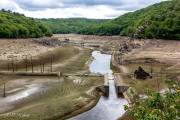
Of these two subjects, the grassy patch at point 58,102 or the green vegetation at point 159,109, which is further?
the grassy patch at point 58,102

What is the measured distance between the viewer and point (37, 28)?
189 metres

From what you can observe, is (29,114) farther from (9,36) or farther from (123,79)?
(9,36)

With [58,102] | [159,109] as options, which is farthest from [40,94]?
[159,109]

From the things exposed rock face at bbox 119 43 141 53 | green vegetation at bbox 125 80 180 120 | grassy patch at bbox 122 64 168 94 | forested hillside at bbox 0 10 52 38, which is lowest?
grassy patch at bbox 122 64 168 94

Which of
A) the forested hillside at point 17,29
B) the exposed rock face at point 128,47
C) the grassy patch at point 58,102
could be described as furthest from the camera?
the forested hillside at point 17,29

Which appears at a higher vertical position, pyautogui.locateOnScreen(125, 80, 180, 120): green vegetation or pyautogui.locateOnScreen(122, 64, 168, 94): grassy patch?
pyautogui.locateOnScreen(125, 80, 180, 120): green vegetation

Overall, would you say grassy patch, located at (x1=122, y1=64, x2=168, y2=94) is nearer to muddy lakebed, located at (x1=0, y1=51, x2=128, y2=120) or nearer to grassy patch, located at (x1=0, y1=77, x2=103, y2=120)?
muddy lakebed, located at (x1=0, y1=51, x2=128, y2=120)

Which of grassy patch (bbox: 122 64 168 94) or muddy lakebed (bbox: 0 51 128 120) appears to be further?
grassy patch (bbox: 122 64 168 94)

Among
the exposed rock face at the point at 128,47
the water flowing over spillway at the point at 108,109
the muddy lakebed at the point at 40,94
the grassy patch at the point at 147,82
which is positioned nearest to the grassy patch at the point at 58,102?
the muddy lakebed at the point at 40,94

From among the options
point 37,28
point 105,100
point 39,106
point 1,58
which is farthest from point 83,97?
point 37,28

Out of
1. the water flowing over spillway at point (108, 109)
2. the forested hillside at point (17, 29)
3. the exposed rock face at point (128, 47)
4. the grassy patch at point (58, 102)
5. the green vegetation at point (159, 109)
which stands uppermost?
the forested hillside at point (17, 29)

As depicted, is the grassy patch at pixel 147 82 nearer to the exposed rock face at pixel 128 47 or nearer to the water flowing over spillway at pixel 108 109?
the water flowing over spillway at pixel 108 109

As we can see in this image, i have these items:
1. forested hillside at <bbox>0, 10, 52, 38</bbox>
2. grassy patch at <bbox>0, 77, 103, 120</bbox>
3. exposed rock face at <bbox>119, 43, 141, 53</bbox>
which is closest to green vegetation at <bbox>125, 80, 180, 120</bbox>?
grassy patch at <bbox>0, 77, 103, 120</bbox>

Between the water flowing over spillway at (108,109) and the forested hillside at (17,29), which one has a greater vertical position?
the forested hillside at (17,29)
